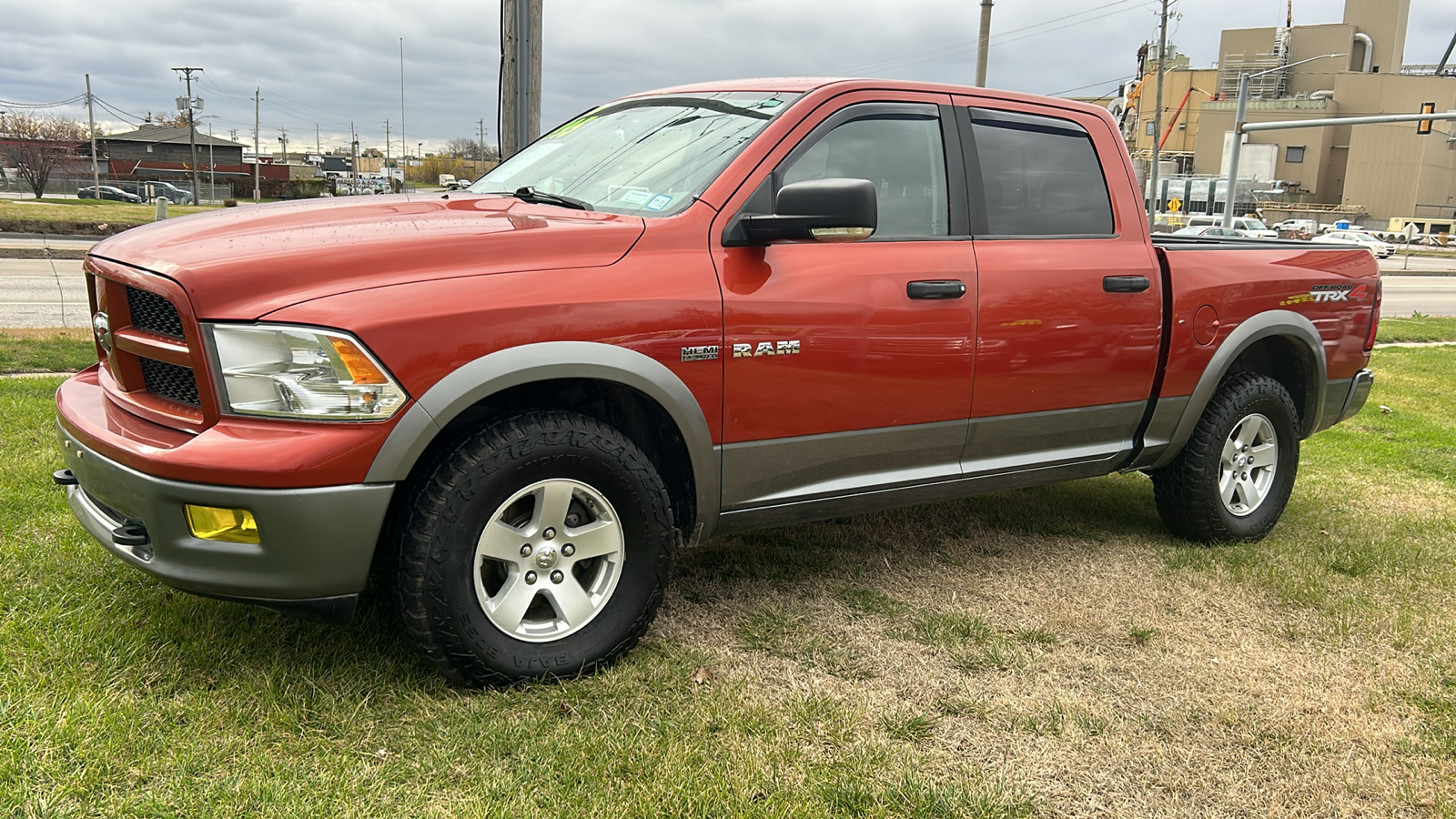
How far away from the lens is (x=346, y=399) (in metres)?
2.66

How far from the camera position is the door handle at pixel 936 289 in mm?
3586

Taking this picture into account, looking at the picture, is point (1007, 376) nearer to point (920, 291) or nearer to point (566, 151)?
point (920, 291)

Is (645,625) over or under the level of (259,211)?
under

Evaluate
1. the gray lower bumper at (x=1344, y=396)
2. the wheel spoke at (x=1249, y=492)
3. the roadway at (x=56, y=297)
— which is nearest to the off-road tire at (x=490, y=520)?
the wheel spoke at (x=1249, y=492)

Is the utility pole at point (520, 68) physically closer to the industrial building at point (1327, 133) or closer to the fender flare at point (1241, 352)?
the fender flare at point (1241, 352)

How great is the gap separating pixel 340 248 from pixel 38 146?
220 ft

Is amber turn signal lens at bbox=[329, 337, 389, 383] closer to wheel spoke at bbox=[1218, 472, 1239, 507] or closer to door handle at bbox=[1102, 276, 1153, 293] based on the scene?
door handle at bbox=[1102, 276, 1153, 293]

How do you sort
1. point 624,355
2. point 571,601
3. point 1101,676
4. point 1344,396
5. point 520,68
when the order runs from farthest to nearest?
point 520,68, point 1344,396, point 1101,676, point 571,601, point 624,355

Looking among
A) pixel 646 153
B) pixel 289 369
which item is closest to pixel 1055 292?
pixel 646 153

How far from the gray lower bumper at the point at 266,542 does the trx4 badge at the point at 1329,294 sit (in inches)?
163

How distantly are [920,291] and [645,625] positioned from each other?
1.46 meters

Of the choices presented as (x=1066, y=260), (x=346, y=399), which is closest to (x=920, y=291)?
(x=1066, y=260)

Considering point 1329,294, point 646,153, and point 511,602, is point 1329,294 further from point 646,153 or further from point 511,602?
point 511,602

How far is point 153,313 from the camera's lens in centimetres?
288
